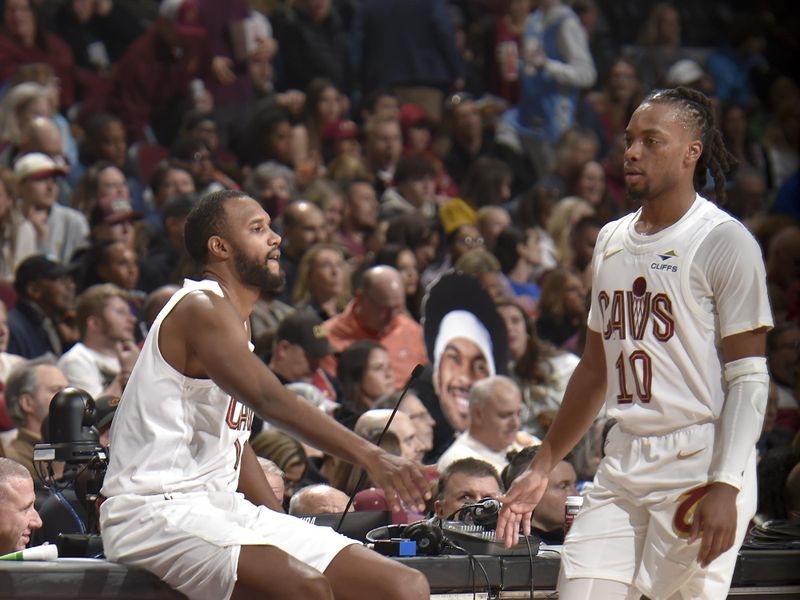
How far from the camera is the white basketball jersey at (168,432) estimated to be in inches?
141

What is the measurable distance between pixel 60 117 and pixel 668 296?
750cm

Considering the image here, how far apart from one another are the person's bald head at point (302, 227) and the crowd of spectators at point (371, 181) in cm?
1

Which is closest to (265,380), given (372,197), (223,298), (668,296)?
(223,298)

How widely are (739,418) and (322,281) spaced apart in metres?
5.42

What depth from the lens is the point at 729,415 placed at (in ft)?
11.0

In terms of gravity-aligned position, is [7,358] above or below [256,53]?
below

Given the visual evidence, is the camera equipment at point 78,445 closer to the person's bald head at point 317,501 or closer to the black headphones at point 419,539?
the black headphones at point 419,539

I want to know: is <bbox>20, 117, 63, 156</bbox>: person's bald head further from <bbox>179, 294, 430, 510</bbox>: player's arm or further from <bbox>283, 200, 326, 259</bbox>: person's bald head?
<bbox>179, 294, 430, 510</bbox>: player's arm

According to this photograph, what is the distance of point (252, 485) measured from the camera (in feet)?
12.9

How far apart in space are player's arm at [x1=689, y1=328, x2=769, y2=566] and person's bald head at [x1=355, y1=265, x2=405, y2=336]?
4773 millimetres

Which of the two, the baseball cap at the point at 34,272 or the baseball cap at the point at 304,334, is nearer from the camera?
the baseball cap at the point at 304,334

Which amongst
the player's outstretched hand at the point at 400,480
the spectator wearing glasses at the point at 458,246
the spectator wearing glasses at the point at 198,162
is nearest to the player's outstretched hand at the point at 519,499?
the player's outstretched hand at the point at 400,480

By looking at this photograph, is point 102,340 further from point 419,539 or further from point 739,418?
point 739,418

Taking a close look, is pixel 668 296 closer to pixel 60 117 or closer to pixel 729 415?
pixel 729 415
